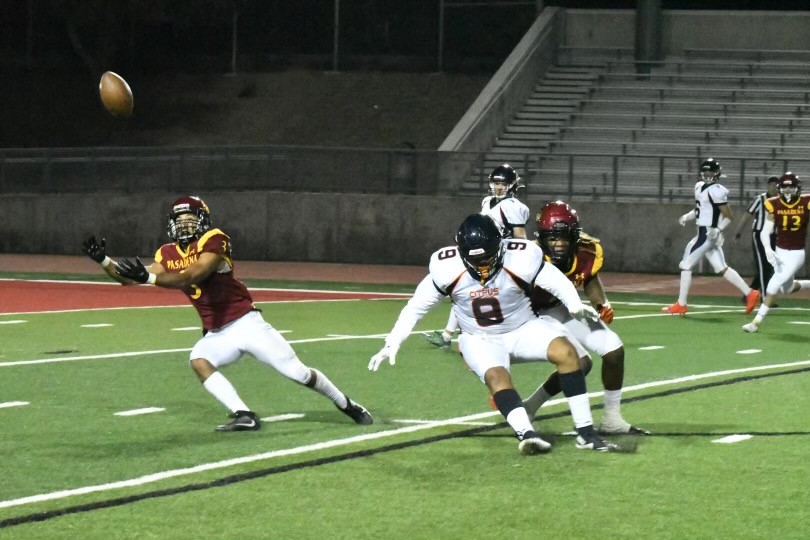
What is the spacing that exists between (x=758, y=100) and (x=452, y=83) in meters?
10.7

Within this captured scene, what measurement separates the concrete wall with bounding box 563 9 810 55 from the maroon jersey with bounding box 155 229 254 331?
86.9ft

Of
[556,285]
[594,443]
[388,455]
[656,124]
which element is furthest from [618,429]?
[656,124]

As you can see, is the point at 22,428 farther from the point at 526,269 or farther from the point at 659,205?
the point at 659,205

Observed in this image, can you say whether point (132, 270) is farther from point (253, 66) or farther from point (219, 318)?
point (253, 66)

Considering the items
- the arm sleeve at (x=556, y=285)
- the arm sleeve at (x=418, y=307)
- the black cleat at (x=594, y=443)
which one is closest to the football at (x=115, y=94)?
the arm sleeve at (x=418, y=307)

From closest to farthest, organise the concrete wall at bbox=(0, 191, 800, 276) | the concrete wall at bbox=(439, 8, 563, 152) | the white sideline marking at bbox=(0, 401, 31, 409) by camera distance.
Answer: the white sideline marking at bbox=(0, 401, 31, 409) → the concrete wall at bbox=(0, 191, 800, 276) → the concrete wall at bbox=(439, 8, 563, 152)

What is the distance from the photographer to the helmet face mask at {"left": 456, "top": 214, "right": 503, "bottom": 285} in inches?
354

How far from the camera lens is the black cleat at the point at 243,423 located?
33.3 ft

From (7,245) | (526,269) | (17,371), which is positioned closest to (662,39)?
(7,245)

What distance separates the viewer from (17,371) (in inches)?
526

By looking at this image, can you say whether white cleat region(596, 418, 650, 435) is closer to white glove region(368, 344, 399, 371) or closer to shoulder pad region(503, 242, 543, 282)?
shoulder pad region(503, 242, 543, 282)

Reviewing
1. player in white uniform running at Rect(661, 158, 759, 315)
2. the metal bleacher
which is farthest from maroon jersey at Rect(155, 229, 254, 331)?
the metal bleacher

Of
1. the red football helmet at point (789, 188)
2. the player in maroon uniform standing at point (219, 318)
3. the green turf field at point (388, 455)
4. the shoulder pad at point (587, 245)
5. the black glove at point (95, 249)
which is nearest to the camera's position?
the green turf field at point (388, 455)

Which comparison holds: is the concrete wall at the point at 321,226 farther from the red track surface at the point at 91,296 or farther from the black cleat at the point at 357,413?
the black cleat at the point at 357,413
